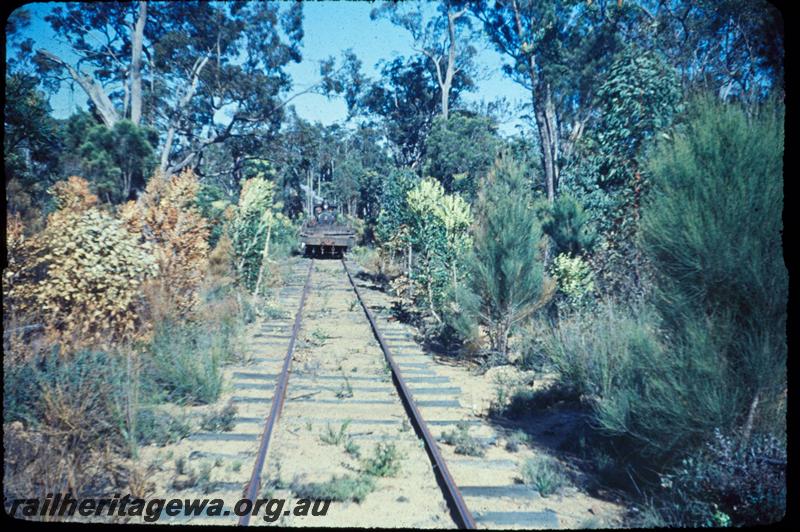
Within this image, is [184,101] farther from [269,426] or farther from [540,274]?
[269,426]

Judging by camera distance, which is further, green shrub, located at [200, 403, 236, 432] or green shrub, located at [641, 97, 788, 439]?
green shrub, located at [200, 403, 236, 432]

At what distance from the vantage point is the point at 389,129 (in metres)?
40.5

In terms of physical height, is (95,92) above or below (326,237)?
above

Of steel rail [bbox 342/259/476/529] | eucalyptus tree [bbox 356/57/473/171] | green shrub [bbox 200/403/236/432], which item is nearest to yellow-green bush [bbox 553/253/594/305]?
steel rail [bbox 342/259/476/529]

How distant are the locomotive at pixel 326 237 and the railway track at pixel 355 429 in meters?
14.7

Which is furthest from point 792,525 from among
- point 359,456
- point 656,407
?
point 359,456

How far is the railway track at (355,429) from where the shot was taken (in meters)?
3.90

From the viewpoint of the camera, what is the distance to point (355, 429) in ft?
17.8

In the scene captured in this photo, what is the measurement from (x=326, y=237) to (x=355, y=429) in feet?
64.8

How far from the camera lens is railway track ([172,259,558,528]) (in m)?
3.90

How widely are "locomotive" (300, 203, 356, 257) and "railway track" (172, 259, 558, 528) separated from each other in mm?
14700

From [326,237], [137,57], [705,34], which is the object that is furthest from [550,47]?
[137,57]

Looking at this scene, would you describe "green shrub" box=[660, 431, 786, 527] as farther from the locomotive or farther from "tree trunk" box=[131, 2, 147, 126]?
the locomotive

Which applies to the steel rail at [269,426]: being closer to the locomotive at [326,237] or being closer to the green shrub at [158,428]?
the green shrub at [158,428]
